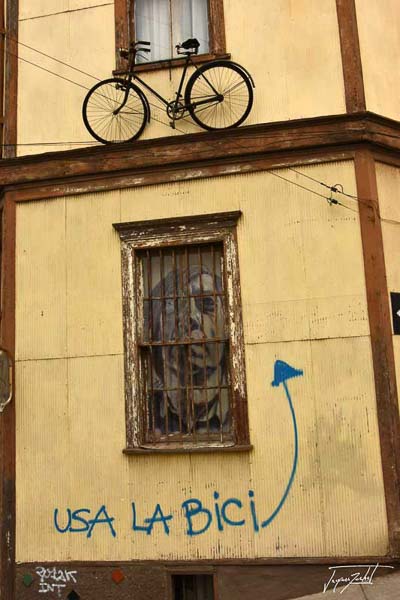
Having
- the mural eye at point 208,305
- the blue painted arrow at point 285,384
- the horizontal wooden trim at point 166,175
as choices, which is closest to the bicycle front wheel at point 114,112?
the horizontal wooden trim at point 166,175

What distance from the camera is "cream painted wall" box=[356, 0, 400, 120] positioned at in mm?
7699

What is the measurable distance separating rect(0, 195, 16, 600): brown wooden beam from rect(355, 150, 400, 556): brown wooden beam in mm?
4170

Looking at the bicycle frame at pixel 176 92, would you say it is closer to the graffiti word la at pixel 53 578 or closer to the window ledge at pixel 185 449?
the window ledge at pixel 185 449

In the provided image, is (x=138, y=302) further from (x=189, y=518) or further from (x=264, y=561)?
(x=264, y=561)

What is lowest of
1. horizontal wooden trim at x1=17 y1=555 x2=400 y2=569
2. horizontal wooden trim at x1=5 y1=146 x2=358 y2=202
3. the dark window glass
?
the dark window glass

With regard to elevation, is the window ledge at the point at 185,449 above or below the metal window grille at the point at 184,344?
below

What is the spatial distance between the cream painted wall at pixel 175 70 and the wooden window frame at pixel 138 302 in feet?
3.78

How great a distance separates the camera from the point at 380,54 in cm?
791

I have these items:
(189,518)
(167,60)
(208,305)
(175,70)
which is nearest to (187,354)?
(208,305)

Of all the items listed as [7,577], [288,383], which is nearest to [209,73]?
[288,383]

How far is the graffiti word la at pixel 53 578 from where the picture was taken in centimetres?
739

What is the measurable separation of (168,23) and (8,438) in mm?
5463

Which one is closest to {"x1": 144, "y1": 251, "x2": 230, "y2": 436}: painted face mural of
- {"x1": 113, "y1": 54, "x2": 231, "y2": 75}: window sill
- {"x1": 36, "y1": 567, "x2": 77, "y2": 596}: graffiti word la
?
{"x1": 36, "y1": 567, "x2": 77, "y2": 596}: graffiti word la

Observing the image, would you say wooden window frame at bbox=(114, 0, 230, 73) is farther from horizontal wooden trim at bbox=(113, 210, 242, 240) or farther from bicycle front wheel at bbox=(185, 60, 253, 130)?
horizontal wooden trim at bbox=(113, 210, 242, 240)
